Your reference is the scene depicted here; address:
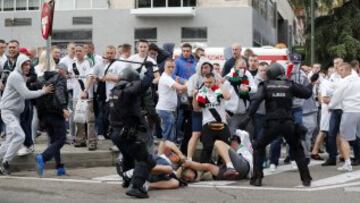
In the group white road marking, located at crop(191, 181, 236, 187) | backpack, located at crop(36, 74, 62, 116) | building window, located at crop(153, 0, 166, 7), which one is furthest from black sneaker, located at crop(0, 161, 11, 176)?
building window, located at crop(153, 0, 166, 7)

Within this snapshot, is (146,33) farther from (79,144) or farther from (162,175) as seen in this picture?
(162,175)

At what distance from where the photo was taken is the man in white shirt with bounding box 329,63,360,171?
12539 mm

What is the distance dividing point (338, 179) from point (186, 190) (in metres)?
2.72

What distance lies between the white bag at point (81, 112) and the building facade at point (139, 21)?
2166 cm

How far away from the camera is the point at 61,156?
12148mm

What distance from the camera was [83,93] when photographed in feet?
42.4

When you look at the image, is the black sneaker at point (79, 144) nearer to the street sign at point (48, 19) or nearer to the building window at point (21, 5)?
the street sign at point (48, 19)

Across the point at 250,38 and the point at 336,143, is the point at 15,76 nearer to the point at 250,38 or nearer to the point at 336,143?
the point at 336,143

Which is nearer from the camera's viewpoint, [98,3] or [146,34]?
[146,34]

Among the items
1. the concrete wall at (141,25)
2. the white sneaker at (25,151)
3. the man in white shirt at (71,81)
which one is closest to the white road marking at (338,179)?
the white sneaker at (25,151)

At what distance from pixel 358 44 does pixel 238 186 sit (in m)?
22.8

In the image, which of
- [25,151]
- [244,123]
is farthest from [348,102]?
[25,151]

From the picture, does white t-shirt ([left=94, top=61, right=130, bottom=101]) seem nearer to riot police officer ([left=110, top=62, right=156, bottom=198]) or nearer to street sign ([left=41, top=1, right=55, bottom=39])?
street sign ([left=41, top=1, right=55, bottom=39])

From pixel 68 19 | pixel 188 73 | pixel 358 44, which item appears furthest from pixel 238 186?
pixel 68 19
